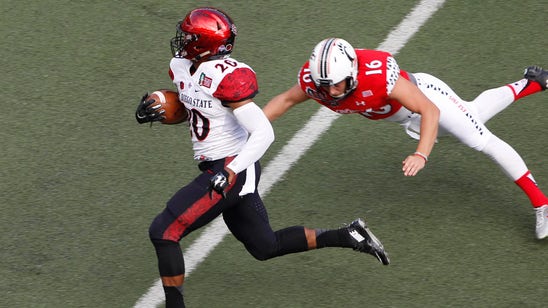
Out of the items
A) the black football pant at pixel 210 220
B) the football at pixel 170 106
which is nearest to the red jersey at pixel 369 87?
the black football pant at pixel 210 220

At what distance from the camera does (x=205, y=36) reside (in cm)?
619

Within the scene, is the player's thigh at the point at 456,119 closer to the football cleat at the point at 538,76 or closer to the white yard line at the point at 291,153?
the football cleat at the point at 538,76

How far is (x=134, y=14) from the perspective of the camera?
30.7 ft

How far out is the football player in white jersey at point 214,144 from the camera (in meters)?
6.05

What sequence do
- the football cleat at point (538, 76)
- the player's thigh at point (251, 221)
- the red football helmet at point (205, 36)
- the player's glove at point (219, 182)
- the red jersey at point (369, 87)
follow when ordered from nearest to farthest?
the player's glove at point (219, 182), the red football helmet at point (205, 36), the player's thigh at point (251, 221), the red jersey at point (369, 87), the football cleat at point (538, 76)

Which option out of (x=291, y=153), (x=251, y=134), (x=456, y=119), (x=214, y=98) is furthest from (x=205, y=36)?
(x=291, y=153)

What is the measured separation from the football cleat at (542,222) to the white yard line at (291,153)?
1.79 m

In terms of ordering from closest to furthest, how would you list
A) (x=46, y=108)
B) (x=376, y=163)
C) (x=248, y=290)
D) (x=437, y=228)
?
(x=248, y=290) < (x=437, y=228) < (x=376, y=163) < (x=46, y=108)

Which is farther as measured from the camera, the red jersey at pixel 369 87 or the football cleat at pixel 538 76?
the football cleat at pixel 538 76

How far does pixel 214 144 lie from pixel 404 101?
1197 mm

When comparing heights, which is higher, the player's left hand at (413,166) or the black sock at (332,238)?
the player's left hand at (413,166)

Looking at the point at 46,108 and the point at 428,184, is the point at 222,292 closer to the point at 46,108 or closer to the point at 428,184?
the point at 428,184

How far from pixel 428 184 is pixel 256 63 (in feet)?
6.33

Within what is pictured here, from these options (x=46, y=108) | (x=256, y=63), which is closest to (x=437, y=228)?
(x=256, y=63)
